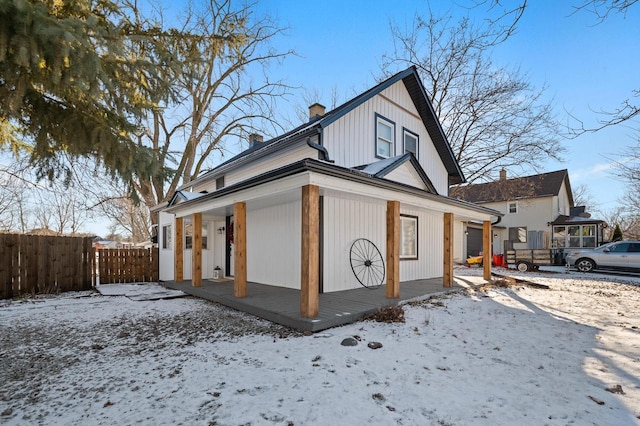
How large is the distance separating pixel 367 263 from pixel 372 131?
3801 millimetres

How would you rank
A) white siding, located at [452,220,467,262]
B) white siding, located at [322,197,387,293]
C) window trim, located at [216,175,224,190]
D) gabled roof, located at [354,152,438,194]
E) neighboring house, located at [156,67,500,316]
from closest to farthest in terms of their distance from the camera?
neighboring house, located at [156,67,500,316]
gabled roof, located at [354,152,438,194]
white siding, located at [322,197,387,293]
window trim, located at [216,175,224,190]
white siding, located at [452,220,467,262]

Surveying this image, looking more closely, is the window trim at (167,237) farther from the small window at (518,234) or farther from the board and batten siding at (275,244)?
the small window at (518,234)

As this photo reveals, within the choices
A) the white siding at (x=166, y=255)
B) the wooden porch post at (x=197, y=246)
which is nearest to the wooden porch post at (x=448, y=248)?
the wooden porch post at (x=197, y=246)

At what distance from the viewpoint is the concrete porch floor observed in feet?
16.8

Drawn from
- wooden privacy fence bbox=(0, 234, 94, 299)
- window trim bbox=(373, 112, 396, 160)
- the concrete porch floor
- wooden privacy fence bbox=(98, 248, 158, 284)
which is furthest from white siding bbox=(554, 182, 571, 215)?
wooden privacy fence bbox=(0, 234, 94, 299)

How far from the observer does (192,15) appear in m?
16.1

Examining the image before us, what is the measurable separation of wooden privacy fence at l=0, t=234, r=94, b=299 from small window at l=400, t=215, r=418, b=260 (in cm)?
955

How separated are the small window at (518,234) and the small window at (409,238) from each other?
17537mm

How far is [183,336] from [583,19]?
6.62 meters

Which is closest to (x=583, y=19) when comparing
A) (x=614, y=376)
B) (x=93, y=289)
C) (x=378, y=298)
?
(x=614, y=376)

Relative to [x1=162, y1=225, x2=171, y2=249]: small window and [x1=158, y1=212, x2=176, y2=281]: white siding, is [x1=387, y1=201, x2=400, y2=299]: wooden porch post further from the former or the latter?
[x1=162, y1=225, x2=171, y2=249]: small window

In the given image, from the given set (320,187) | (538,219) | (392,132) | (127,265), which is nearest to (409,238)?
(392,132)

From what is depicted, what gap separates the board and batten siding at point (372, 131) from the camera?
8.10m

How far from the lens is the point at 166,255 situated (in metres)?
11.0
